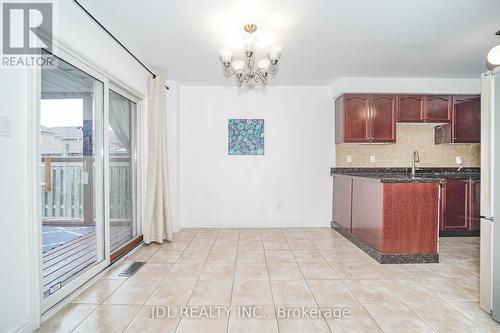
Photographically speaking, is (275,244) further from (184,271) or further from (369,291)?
(369,291)

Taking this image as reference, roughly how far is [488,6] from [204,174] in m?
3.98

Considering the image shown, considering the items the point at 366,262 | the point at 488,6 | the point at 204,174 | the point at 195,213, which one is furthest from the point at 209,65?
the point at 366,262

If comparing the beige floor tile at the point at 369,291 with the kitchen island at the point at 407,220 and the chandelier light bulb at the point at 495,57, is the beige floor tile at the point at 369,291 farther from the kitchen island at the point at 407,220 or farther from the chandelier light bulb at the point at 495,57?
the chandelier light bulb at the point at 495,57

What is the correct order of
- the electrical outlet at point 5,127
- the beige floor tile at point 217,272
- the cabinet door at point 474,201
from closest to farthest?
the electrical outlet at point 5,127, the beige floor tile at point 217,272, the cabinet door at point 474,201

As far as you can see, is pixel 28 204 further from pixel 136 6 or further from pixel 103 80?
pixel 136 6

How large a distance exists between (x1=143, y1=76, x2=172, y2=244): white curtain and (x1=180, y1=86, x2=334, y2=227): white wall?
2.69 ft

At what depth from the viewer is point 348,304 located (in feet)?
6.59

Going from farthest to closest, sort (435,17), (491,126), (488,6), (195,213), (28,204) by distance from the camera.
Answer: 1. (195,213)
2. (435,17)
3. (488,6)
4. (491,126)
5. (28,204)

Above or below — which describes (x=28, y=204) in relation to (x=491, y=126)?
below

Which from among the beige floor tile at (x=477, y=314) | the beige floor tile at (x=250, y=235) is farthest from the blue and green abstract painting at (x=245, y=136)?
the beige floor tile at (x=477, y=314)

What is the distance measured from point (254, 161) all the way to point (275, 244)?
1.53 meters

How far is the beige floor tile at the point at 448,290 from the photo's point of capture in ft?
6.99

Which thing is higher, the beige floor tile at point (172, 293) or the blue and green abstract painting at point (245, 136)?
the blue and green abstract painting at point (245, 136)

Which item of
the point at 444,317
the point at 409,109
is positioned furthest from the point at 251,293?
the point at 409,109
